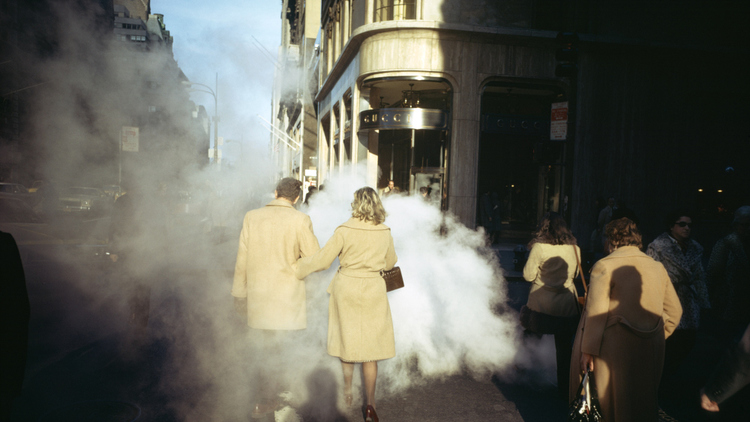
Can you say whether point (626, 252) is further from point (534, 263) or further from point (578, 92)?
point (578, 92)

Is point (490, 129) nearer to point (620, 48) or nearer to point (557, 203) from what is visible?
point (557, 203)

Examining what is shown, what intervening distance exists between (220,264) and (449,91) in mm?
8712

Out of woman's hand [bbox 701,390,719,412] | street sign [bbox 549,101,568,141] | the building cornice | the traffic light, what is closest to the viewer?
woman's hand [bbox 701,390,719,412]

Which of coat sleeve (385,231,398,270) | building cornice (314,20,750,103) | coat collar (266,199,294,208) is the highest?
building cornice (314,20,750,103)

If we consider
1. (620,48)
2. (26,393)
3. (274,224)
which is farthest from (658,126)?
(26,393)

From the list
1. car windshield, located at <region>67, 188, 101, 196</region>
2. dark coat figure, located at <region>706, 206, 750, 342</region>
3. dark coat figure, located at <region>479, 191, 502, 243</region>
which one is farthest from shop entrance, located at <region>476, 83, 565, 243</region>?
car windshield, located at <region>67, 188, 101, 196</region>

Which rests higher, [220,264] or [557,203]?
[557,203]

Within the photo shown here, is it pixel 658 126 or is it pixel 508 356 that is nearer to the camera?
pixel 508 356

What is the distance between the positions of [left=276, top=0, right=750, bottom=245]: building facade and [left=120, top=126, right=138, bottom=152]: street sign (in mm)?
8219

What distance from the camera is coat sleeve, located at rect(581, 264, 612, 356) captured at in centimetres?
294

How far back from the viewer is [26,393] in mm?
3945

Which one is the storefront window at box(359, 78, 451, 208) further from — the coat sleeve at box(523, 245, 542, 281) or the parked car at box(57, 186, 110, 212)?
the parked car at box(57, 186, 110, 212)

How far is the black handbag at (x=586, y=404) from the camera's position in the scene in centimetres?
283

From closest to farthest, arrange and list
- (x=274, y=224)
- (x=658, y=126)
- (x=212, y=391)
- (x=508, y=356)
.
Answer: (x=274, y=224) < (x=212, y=391) < (x=508, y=356) < (x=658, y=126)
